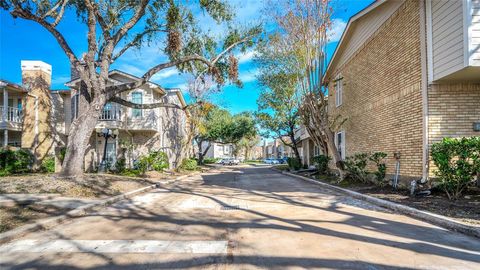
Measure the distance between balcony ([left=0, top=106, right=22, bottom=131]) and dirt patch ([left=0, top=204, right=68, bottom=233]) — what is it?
15.7m

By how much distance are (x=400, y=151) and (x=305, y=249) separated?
7910 millimetres

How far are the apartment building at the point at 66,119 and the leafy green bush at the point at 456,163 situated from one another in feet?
58.5

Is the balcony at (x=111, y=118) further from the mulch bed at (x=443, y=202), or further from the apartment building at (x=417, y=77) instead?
the mulch bed at (x=443, y=202)

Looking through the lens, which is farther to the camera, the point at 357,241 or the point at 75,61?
the point at 75,61

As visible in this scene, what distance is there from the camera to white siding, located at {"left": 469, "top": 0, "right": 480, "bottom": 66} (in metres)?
7.51

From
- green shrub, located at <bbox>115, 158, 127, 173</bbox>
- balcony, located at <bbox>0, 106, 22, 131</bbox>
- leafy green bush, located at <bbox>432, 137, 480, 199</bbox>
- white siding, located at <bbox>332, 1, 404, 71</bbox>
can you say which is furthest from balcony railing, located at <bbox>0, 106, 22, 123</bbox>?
leafy green bush, located at <bbox>432, 137, 480, 199</bbox>

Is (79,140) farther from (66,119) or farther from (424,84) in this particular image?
(66,119)

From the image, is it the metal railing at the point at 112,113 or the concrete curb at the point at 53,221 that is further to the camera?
the metal railing at the point at 112,113

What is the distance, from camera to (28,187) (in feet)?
32.6

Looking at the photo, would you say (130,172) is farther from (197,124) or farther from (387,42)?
(387,42)

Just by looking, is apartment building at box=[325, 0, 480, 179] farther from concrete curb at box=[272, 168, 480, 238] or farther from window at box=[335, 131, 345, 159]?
window at box=[335, 131, 345, 159]

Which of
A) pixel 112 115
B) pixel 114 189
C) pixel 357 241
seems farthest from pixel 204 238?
pixel 112 115

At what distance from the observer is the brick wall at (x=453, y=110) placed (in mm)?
8969

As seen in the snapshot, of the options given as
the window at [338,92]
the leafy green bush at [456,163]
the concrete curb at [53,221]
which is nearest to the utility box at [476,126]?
the leafy green bush at [456,163]
